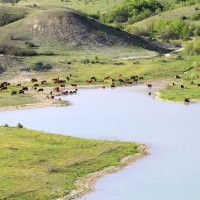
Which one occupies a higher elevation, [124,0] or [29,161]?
[124,0]

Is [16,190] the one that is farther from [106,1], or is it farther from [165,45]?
[106,1]

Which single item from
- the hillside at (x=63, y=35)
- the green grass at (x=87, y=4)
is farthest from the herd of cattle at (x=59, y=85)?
the green grass at (x=87, y=4)

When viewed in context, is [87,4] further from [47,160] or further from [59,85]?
[47,160]

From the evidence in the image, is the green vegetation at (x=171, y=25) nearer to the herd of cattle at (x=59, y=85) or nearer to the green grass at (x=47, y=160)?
the herd of cattle at (x=59, y=85)

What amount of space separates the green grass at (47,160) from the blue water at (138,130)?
66.2 inches

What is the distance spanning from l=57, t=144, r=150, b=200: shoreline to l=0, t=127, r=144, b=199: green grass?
317 mm

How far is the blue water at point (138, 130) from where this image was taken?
34.0 metres

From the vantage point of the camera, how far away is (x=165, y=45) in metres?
114

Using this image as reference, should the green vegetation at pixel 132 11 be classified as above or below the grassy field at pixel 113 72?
above

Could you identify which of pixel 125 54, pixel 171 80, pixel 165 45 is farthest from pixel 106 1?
pixel 171 80

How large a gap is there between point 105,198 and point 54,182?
351cm

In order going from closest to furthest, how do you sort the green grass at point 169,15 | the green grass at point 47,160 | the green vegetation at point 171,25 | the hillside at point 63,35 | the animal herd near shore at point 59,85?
1. the green grass at point 47,160
2. the animal herd near shore at point 59,85
3. the hillside at point 63,35
4. the green vegetation at point 171,25
5. the green grass at point 169,15

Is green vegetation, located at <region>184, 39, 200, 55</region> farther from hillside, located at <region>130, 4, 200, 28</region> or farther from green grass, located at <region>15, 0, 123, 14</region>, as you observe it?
green grass, located at <region>15, 0, 123, 14</region>

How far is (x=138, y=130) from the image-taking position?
4844cm
